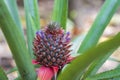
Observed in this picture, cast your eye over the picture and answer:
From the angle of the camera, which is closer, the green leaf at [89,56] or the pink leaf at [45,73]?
the green leaf at [89,56]

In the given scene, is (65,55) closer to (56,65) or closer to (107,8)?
(56,65)

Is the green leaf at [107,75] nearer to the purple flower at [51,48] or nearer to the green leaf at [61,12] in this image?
the purple flower at [51,48]

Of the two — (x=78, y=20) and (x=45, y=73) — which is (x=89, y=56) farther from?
(x=78, y=20)

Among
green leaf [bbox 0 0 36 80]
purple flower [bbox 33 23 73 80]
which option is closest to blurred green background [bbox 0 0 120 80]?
purple flower [bbox 33 23 73 80]

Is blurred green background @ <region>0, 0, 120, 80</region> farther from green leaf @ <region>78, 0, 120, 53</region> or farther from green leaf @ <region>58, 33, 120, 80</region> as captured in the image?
green leaf @ <region>58, 33, 120, 80</region>

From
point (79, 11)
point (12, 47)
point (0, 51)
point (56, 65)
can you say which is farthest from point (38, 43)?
point (79, 11)

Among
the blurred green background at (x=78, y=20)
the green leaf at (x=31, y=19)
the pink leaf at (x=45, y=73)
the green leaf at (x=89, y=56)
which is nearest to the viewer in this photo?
the green leaf at (x=89, y=56)

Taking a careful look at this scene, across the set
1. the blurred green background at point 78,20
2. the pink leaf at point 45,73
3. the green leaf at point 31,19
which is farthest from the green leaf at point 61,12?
the blurred green background at point 78,20

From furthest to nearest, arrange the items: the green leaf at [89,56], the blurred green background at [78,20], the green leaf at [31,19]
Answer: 1. the blurred green background at [78,20]
2. the green leaf at [31,19]
3. the green leaf at [89,56]
